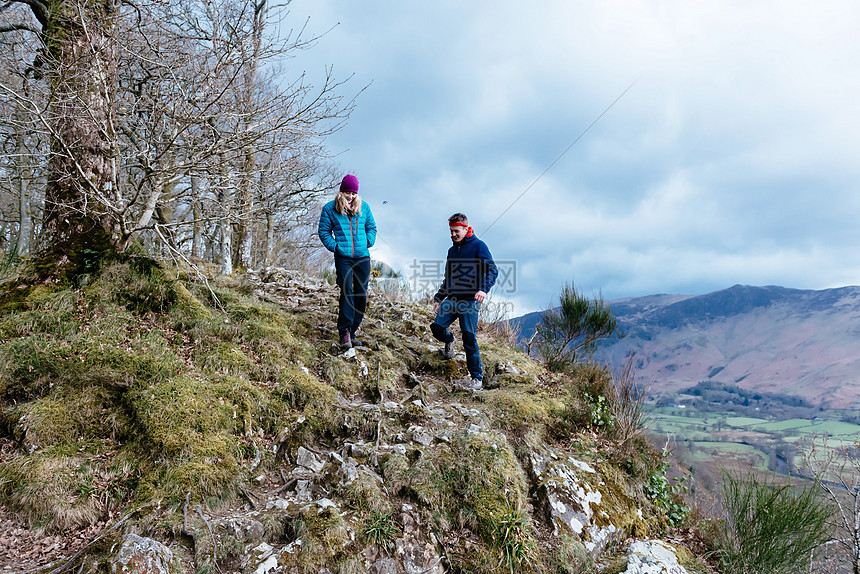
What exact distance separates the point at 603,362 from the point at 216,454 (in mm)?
5848

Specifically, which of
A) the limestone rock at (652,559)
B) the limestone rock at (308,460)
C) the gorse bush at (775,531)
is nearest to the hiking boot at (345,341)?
the limestone rock at (308,460)

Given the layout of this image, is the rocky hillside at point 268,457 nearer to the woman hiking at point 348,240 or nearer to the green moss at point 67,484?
the green moss at point 67,484

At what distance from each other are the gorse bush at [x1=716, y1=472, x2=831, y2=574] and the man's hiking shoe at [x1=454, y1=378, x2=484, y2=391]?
284cm

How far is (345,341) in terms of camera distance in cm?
539

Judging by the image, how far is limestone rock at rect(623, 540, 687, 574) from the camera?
3.44 m

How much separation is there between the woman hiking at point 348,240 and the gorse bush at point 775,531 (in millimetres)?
4512

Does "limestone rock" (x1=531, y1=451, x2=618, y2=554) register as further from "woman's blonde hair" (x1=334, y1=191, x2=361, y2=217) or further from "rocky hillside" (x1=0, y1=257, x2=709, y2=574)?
"woman's blonde hair" (x1=334, y1=191, x2=361, y2=217)

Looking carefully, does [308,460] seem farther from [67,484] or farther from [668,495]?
[668,495]

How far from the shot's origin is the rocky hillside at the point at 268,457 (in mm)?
2881

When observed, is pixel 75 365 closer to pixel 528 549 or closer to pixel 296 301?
pixel 296 301

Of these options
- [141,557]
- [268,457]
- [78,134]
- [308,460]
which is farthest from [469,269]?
[78,134]

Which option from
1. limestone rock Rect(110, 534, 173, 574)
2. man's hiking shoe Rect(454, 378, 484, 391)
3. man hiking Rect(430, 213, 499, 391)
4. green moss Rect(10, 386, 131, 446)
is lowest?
limestone rock Rect(110, 534, 173, 574)

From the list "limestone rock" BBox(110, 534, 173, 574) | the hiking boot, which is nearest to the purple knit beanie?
the hiking boot

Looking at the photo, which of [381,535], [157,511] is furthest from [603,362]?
[157,511]
